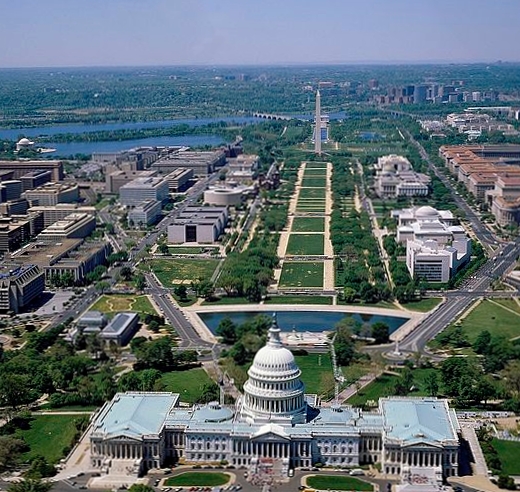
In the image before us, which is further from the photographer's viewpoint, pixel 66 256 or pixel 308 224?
pixel 308 224

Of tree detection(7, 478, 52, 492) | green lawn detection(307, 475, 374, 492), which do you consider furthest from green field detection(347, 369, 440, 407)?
tree detection(7, 478, 52, 492)

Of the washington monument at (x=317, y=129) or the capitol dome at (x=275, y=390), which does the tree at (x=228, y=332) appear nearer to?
the capitol dome at (x=275, y=390)

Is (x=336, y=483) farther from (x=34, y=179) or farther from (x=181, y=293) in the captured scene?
(x=34, y=179)

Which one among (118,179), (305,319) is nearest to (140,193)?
(118,179)

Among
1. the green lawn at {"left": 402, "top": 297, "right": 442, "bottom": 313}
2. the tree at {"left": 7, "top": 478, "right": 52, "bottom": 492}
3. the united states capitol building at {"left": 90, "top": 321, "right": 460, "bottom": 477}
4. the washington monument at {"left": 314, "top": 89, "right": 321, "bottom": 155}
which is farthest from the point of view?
the washington monument at {"left": 314, "top": 89, "right": 321, "bottom": 155}

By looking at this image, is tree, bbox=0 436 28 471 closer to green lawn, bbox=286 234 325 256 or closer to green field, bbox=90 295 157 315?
green field, bbox=90 295 157 315

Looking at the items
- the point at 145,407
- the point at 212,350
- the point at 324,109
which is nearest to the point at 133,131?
the point at 324,109
